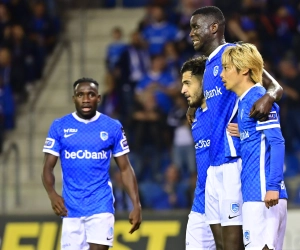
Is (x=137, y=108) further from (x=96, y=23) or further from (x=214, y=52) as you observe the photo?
(x=214, y=52)

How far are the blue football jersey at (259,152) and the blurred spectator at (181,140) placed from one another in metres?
5.23

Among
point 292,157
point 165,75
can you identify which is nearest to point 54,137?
point 292,157

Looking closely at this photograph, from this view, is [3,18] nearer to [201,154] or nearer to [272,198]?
[201,154]

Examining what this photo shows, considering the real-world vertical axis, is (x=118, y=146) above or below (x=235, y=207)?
above

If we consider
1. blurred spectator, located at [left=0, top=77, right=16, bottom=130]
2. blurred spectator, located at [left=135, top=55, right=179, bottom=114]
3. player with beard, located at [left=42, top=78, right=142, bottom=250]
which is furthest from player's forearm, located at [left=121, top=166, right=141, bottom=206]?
blurred spectator, located at [left=0, top=77, right=16, bottom=130]

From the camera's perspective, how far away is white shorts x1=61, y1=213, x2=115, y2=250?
25.5 ft

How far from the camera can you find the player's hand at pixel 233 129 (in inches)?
241

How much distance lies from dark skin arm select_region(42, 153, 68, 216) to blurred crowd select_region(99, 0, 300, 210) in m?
3.30

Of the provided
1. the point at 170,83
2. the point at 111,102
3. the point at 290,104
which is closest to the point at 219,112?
the point at 290,104

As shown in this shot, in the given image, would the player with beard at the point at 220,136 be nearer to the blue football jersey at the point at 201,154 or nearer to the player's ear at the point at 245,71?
the player's ear at the point at 245,71

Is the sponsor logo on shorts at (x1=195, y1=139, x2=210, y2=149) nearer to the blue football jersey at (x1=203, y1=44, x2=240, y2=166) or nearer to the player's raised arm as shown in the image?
the blue football jersey at (x1=203, y1=44, x2=240, y2=166)

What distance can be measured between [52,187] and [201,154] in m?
1.70

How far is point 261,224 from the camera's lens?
5.73 meters

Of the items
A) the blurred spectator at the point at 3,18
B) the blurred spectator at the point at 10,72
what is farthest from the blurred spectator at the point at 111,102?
the blurred spectator at the point at 3,18
